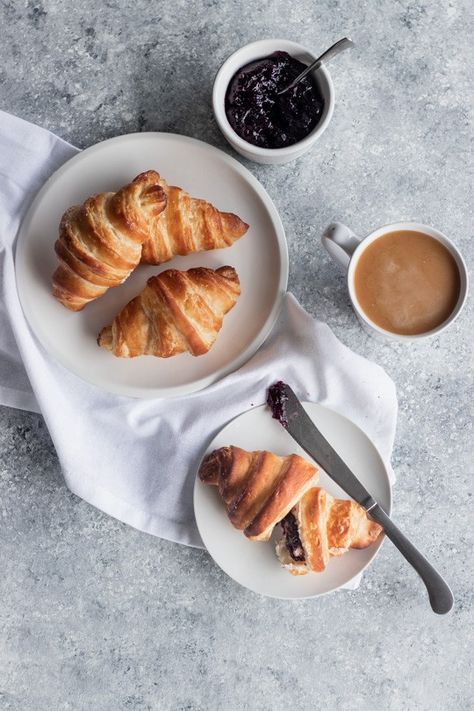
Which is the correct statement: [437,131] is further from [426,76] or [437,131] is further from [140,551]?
[140,551]

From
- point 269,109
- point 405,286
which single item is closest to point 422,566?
point 405,286

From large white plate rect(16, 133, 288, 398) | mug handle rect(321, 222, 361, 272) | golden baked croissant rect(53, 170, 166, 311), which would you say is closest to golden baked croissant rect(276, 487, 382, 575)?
large white plate rect(16, 133, 288, 398)

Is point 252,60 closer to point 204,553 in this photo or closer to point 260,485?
point 260,485

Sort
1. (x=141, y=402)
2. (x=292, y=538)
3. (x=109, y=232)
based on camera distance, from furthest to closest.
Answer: (x=141, y=402) < (x=292, y=538) < (x=109, y=232)

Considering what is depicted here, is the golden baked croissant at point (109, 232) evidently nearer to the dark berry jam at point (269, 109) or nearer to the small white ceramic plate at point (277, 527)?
the dark berry jam at point (269, 109)

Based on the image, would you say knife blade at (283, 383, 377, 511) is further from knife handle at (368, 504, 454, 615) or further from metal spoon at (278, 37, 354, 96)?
metal spoon at (278, 37, 354, 96)

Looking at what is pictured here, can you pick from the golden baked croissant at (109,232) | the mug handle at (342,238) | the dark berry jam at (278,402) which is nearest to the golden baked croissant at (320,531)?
the dark berry jam at (278,402)
